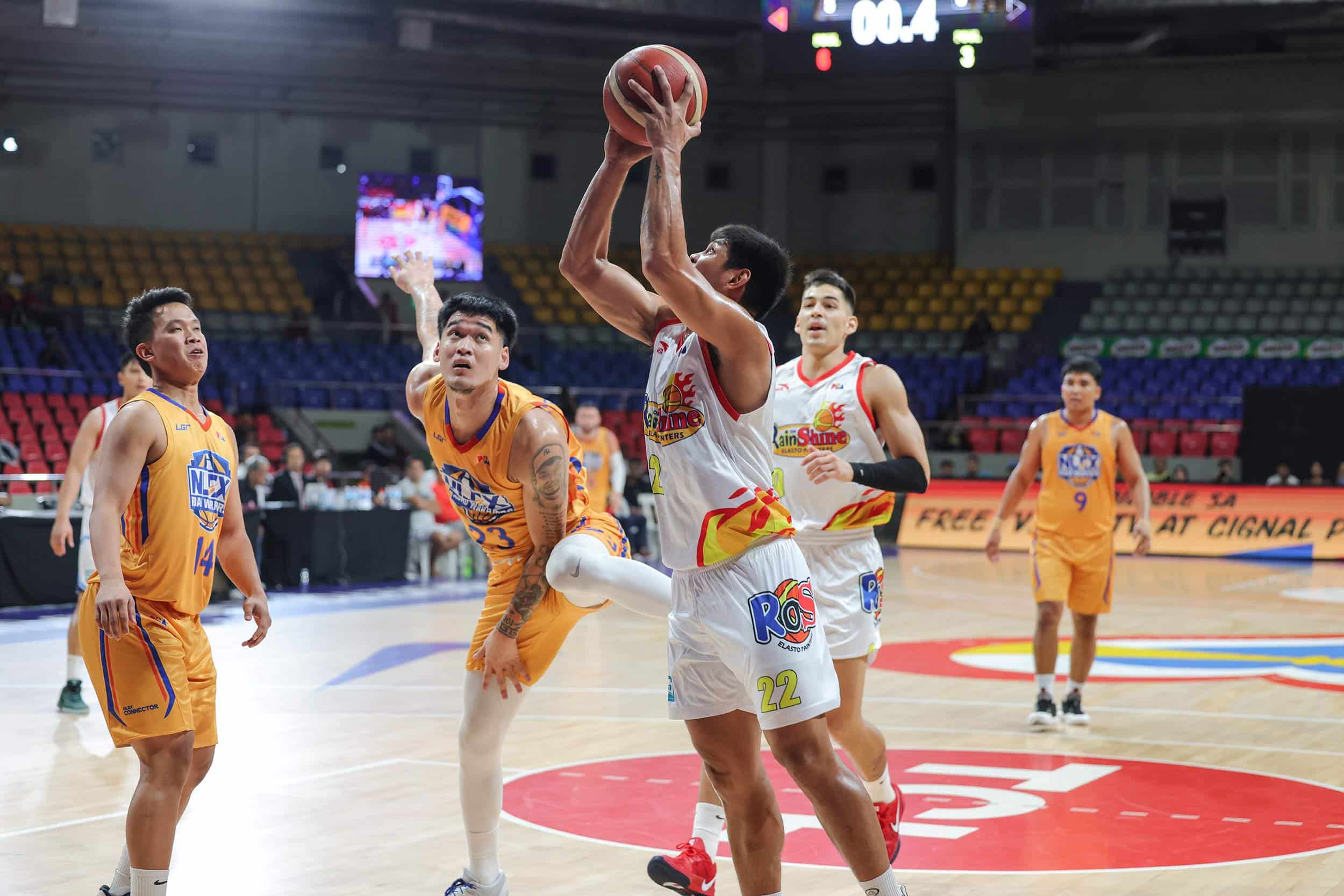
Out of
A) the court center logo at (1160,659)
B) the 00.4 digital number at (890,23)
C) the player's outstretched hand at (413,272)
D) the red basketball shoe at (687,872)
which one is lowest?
the court center logo at (1160,659)

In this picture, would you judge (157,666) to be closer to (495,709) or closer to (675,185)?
(495,709)

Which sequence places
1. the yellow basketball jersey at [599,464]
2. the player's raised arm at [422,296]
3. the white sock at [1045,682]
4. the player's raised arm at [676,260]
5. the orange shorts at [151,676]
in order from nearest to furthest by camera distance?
1. the player's raised arm at [676,260]
2. the orange shorts at [151,676]
3. the player's raised arm at [422,296]
4. the white sock at [1045,682]
5. the yellow basketball jersey at [599,464]

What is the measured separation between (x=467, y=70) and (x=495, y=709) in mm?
25520

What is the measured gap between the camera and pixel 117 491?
13.6 ft

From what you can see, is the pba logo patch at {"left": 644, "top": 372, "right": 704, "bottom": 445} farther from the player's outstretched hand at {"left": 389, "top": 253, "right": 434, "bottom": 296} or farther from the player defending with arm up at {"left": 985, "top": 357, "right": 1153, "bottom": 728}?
the player defending with arm up at {"left": 985, "top": 357, "right": 1153, "bottom": 728}

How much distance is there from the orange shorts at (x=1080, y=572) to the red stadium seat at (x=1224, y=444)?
15812 millimetres

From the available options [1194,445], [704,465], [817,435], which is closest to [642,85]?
[704,465]

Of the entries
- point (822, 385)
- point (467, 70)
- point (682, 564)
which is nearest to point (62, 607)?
point (822, 385)

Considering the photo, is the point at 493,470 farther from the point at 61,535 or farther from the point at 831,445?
the point at 61,535

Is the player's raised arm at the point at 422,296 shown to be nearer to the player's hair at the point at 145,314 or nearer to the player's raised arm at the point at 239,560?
the player's raised arm at the point at 239,560

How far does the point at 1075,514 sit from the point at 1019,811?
2685 millimetres

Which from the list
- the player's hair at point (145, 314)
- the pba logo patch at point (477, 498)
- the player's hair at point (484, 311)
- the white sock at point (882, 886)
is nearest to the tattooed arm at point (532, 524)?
the pba logo patch at point (477, 498)

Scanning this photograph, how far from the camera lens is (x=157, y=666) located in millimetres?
4102

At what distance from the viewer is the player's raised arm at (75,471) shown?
781 cm
